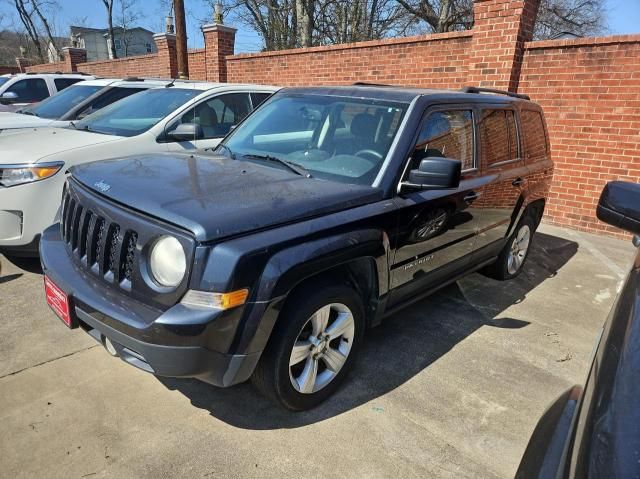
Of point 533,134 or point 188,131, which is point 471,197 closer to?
point 533,134

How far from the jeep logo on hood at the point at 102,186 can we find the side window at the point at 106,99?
4451 millimetres

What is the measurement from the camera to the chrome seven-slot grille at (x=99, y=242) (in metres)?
2.34

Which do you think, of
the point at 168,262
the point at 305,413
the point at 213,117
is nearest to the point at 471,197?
the point at 305,413

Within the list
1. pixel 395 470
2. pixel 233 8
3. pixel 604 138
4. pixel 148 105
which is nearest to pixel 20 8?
pixel 233 8

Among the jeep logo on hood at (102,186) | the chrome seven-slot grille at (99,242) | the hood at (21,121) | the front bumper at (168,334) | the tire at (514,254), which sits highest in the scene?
the jeep logo on hood at (102,186)

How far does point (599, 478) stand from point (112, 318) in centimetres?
201

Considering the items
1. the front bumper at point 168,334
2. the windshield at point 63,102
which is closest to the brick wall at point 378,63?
the windshield at point 63,102

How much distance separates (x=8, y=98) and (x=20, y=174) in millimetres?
7187

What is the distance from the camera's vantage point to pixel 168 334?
2.12 metres

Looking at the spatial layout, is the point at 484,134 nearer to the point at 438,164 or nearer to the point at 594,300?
the point at 438,164

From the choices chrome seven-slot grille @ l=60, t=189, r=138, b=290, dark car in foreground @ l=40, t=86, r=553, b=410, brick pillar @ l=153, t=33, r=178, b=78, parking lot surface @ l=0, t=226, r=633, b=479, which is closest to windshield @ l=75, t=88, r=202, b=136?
dark car in foreground @ l=40, t=86, r=553, b=410

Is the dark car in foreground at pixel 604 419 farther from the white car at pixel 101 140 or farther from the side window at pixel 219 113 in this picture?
the side window at pixel 219 113

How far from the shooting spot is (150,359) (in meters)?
2.19

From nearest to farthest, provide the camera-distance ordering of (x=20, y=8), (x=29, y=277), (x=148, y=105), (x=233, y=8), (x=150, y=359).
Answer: (x=150, y=359) → (x=29, y=277) → (x=148, y=105) → (x=233, y=8) → (x=20, y=8)
